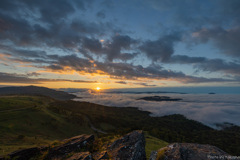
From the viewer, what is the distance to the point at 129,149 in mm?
11039

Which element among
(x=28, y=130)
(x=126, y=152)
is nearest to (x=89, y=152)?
(x=126, y=152)

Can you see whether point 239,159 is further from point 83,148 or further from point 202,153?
point 83,148

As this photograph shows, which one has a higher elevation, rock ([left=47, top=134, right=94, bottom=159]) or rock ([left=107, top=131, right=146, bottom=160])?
rock ([left=107, top=131, right=146, bottom=160])

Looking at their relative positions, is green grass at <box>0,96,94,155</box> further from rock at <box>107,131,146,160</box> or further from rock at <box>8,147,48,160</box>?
rock at <box>107,131,146,160</box>

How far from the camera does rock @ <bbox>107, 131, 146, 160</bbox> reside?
10344mm

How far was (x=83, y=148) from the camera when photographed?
1364 cm

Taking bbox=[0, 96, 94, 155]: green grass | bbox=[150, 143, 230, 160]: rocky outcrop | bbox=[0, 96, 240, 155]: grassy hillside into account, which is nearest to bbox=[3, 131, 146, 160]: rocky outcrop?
bbox=[150, 143, 230, 160]: rocky outcrop

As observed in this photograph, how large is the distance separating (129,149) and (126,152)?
1.49ft

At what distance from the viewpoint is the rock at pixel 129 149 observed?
10344 millimetres

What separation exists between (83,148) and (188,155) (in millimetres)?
11443

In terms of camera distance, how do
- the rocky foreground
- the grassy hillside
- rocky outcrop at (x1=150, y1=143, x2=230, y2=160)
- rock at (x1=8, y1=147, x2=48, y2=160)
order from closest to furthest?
rocky outcrop at (x1=150, y1=143, x2=230, y2=160)
the rocky foreground
rock at (x1=8, y1=147, x2=48, y2=160)
the grassy hillside

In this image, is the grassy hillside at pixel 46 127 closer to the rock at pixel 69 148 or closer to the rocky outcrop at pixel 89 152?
the rocky outcrop at pixel 89 152

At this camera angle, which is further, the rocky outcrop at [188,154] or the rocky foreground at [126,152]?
the rocky foreground at [126,152]

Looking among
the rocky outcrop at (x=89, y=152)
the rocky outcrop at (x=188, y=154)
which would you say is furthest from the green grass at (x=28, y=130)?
the rocky outcrop at (x=188, y=154)
